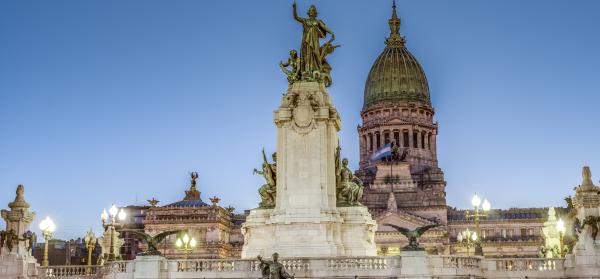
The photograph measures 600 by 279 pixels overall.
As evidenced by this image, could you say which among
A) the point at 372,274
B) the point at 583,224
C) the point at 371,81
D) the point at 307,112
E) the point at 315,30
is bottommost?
the point at 372,274

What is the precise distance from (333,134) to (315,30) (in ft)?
20.6

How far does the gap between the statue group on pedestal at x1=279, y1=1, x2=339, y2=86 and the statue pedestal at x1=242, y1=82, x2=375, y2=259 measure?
0.81 metres

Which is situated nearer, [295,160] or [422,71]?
[295,160]

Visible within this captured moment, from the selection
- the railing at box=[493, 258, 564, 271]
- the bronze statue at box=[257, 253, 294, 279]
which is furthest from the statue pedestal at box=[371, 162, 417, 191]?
the bronze statue at box=[257, 253, 294, 279]

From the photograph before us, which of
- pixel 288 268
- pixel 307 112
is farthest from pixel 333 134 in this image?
pixel 288 268

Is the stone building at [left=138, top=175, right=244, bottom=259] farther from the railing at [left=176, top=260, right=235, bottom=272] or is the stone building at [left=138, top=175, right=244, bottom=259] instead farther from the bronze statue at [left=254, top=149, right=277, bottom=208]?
the railing at [left=176, top=260, right=235, bottom=272]

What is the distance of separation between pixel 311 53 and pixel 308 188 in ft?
26.8

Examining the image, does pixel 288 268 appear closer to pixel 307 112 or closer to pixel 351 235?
pixel 351 235

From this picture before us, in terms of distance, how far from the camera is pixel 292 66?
43875 millimetres

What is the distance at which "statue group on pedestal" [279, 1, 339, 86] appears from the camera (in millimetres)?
43375

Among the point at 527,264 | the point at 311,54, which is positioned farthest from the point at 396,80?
the point at 527,264

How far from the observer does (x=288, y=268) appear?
34.4 metres

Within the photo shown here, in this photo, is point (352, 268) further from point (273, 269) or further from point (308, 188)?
point (308, 188)

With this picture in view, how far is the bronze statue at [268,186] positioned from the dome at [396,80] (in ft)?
331
